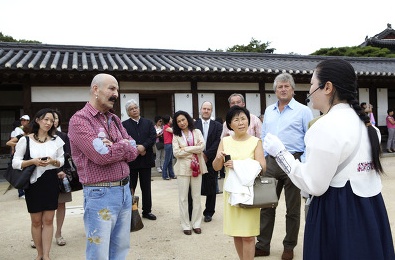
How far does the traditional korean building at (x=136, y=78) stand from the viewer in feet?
29.3

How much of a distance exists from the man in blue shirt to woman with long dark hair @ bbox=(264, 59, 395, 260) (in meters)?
1.67

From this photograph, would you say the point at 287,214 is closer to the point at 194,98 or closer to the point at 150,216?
the point at 150,216

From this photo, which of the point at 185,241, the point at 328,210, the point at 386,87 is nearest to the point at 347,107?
the point at 328,210

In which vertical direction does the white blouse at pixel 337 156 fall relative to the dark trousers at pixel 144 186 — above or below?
above

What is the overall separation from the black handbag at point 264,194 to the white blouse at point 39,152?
7.03 feet

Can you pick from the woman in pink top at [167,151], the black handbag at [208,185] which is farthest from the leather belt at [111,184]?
the woman in pink top at [167,151]

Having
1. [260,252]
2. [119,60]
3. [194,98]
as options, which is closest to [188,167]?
[260,252]

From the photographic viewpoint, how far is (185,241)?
4.17 metres

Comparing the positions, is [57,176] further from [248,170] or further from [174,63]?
[174,63]

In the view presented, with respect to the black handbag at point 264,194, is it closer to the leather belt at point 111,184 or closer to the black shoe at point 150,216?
the leather belt at point 111,184

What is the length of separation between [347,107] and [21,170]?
10.4 feet

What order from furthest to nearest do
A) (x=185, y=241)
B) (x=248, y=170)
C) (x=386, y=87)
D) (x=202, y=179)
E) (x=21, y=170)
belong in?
(x=386, y=87) → (x=202, y=179) → (x=185, y=241) → (x=21, y=170) → (x=248, y=170)

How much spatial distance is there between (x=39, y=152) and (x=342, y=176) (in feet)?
10.1

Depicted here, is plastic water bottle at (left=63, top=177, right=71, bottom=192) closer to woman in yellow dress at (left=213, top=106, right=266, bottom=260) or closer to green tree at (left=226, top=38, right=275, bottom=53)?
woman in yellow dress at (left=213, top=106, right=266, bottom=260)
